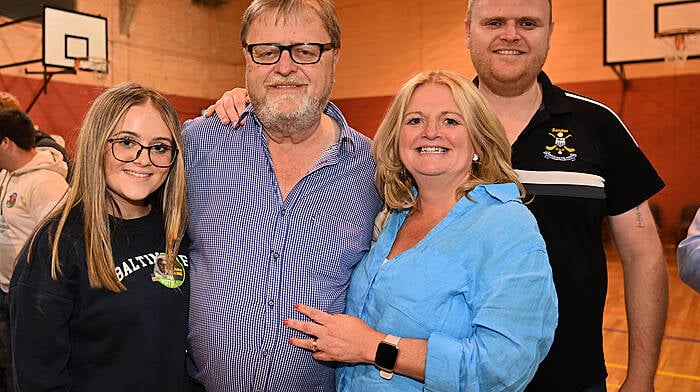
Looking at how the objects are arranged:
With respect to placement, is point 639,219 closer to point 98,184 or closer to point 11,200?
point 98,184

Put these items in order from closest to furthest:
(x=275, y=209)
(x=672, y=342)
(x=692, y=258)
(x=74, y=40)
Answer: (x=692, y=258) < (x=275, y=209) < (x=672, y=342) < (x=74, y=40)

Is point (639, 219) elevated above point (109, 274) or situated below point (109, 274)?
above

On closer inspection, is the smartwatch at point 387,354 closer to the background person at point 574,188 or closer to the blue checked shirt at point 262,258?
the blue checked shirt at point 262,258

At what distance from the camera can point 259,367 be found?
5.98ft

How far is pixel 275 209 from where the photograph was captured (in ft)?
6.26

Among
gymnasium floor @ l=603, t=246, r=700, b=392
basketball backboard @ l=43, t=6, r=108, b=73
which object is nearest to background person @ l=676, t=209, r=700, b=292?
gymnasium floor @ l=603, t=246, r=700, b=392

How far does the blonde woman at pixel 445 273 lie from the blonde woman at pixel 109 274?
15.7 inches

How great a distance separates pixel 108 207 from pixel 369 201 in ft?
2.68

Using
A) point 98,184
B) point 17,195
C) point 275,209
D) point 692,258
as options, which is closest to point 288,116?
point 275,209

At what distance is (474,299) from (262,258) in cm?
68

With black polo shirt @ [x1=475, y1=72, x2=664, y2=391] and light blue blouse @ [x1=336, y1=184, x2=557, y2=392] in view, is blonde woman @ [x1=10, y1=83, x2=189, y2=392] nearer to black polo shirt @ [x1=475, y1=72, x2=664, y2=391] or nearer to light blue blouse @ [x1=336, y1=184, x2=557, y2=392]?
light blue blouse @ [x1=336, y1=184, x2=557, y2=392]

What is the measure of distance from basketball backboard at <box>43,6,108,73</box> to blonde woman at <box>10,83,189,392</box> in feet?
27.4

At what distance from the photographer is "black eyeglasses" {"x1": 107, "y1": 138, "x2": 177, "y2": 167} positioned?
1.71m

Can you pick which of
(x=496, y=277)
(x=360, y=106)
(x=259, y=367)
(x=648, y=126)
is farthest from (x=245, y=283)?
(x=360, y=106)
